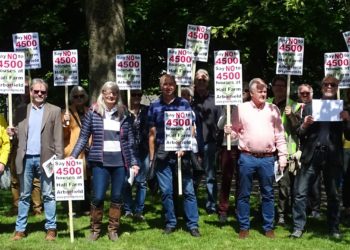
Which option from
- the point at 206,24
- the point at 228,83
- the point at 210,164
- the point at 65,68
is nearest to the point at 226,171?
the point at 210,164

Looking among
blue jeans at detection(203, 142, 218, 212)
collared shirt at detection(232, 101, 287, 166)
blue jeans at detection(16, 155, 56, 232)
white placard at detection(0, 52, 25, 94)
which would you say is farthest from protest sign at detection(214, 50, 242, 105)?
white placard at detection(0, 52, 25, 94)

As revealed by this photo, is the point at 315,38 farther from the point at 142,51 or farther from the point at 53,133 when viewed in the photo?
the point at 53,133

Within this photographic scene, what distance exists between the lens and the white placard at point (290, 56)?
31.3 feet

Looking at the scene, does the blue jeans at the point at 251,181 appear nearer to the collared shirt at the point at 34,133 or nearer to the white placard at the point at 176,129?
the white placard at the point at 176,129

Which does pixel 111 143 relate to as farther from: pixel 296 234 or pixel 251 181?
pixel 296 234

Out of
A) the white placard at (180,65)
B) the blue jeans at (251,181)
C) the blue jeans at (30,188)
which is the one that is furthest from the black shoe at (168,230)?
the white placard at (180,65)

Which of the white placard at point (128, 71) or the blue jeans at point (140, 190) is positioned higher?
the white placard at point (128, 71)

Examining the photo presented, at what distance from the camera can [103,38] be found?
10117 millimetres

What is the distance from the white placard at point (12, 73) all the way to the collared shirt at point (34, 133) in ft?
2.50

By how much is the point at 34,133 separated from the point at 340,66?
474 centimetres

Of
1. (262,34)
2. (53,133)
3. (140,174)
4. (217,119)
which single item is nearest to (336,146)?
(217,119)

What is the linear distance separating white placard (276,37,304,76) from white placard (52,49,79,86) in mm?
3211

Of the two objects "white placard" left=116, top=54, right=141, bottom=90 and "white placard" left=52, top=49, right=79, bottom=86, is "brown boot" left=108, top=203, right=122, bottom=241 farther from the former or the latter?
"white placard" left=52, top=49, right=79, bottom=86

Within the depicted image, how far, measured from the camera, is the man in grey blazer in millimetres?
8148
